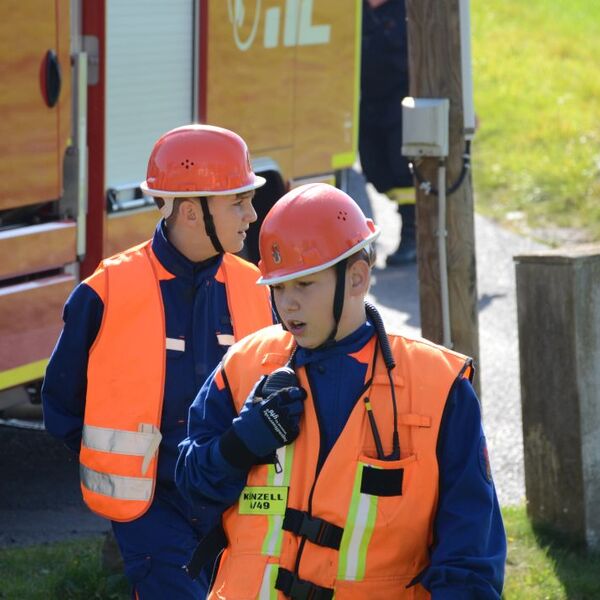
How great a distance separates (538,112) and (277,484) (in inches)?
563

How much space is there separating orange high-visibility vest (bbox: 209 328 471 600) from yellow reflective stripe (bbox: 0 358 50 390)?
2.98 meters

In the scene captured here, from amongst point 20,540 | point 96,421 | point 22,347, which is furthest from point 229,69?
point 96,421

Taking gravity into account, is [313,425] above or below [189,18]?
below

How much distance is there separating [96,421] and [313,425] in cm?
131

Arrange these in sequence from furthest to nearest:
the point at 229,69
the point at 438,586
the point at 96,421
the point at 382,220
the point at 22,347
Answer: the point at 382,220
the point at 229,69
the point at 22,347
the point at 96,421
the point at 438,586

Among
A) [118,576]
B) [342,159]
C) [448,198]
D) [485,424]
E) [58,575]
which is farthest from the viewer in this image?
[342,159]

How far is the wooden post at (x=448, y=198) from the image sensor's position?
219 inches

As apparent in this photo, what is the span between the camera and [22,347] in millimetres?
5914

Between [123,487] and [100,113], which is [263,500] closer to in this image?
[123,487]

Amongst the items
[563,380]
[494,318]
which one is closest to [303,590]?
[563,380]

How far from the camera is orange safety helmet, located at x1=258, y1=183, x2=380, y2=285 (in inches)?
118

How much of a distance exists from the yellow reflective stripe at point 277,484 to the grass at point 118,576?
2.39 m

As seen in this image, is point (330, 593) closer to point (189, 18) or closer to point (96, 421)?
point (96, 421)

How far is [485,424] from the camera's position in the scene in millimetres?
8125
